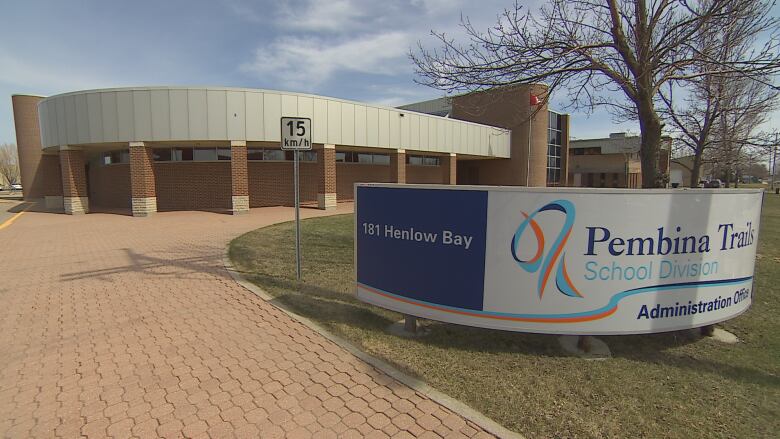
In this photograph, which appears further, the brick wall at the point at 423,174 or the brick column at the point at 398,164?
the brick wall at the point at 423,174

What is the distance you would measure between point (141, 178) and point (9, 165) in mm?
91951

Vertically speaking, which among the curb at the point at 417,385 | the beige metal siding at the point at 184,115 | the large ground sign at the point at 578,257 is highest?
the beige metal siding at the point at 184,115

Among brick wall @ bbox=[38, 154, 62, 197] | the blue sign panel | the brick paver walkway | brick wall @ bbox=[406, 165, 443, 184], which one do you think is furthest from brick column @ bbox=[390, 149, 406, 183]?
brick wall @ bbox=[38, 154, 62, 197]

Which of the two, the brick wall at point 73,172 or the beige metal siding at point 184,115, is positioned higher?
the beige metal siding at point 184,115

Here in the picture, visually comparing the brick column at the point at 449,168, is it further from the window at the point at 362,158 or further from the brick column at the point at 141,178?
the brick column at the point at 141,178

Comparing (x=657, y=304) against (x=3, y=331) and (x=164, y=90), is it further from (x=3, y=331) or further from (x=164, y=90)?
(x=164, y=90)

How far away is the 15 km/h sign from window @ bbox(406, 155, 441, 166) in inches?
807

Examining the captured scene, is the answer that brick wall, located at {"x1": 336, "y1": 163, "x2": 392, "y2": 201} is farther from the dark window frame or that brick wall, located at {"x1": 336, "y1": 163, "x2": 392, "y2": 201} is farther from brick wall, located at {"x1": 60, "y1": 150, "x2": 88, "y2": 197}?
brick wall, located at {"x1": 60, "y1": 150, "x2": 88, "y2": 197}

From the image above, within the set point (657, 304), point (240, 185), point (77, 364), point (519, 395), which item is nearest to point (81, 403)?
point (77, 364)

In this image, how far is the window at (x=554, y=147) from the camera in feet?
113

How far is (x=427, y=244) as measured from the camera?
12.9 ft

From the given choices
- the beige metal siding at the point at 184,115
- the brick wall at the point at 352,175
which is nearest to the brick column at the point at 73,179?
the beige metal siding at the point at 184,115

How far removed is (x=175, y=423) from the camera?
2.70 metres

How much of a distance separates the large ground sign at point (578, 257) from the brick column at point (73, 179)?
19.7 metres
